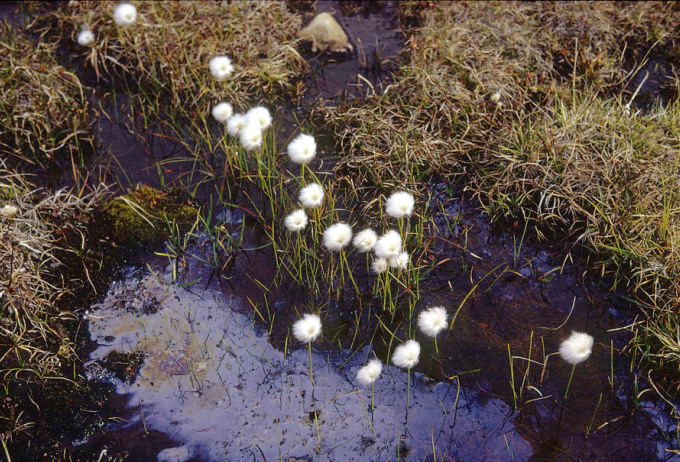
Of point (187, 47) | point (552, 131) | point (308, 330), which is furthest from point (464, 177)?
point (187, 47)

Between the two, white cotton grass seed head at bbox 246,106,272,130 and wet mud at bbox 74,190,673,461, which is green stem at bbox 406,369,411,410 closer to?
wet mud at bbox 74,190,673,461

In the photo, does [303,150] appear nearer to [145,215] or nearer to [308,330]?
[308,330]

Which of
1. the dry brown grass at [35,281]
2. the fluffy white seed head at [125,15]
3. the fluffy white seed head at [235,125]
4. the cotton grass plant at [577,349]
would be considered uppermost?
the fluffy white seed head at [125,15]

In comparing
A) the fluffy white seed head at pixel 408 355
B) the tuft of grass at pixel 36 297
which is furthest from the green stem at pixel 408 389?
the tuft of grass at pixel 36 297

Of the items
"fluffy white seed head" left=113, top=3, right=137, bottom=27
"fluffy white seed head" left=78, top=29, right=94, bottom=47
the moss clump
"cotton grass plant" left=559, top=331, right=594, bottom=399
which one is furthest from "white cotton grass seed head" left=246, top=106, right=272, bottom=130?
"cotton grass plant" left=559, top=331, right=594, bottom=399

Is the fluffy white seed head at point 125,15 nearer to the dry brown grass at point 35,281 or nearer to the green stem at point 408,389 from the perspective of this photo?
the dry brown grass at point 35,281
